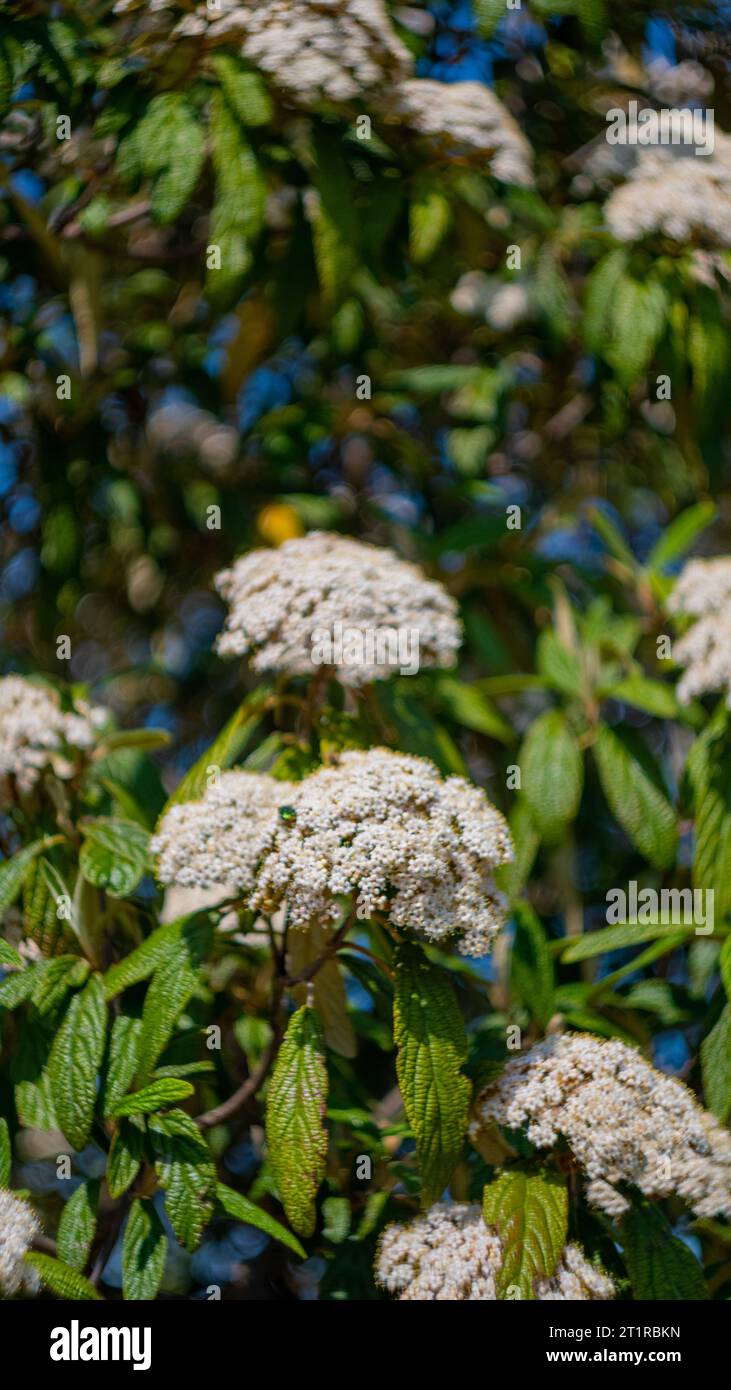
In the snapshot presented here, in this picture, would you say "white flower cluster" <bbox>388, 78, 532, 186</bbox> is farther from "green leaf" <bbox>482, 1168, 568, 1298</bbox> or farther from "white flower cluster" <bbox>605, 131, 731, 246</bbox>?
"green leaf" <bbox>482, 1168, 568, 1298</bbox>

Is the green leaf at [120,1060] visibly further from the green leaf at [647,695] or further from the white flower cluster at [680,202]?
the white flower cluster at [680,202]

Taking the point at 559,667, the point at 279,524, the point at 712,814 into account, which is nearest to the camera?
the point at 712,814

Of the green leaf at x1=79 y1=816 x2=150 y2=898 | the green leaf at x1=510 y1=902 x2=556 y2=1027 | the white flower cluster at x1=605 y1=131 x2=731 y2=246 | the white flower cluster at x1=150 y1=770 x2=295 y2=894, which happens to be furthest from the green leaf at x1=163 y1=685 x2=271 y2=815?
the white flower cluster at x1=605 y1=131 x2=731 y2=246

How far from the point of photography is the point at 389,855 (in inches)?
69.1

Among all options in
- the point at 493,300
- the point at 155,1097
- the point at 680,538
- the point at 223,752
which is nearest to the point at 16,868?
the point at 223,752

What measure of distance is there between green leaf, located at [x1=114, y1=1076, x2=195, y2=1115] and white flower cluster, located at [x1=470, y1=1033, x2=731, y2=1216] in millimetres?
444

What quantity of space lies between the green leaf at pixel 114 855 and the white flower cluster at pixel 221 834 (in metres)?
0.18

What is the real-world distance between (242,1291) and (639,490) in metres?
2.74

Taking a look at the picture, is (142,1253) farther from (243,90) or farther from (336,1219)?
(243,90)

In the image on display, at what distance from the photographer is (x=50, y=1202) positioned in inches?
118

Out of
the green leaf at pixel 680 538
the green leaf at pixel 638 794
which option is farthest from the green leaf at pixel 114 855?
the green leaf at pixel 680 538

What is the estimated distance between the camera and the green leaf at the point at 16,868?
2.15m

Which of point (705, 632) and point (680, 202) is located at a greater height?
point (680, 202)

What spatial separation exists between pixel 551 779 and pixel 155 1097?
1.01 metres
